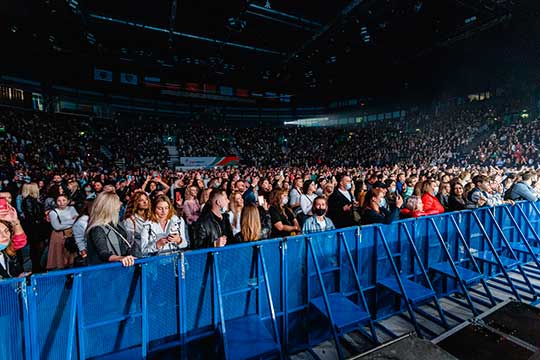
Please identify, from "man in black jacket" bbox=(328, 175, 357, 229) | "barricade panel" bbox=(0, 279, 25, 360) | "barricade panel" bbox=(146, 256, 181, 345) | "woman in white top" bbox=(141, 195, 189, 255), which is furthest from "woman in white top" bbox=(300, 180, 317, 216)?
"barricade panel" bbox=(0, 279, 25, 360)

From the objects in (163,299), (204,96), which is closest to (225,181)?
(163,299)

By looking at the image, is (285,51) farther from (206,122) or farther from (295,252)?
(295,252)

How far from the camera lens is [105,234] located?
2.57 m

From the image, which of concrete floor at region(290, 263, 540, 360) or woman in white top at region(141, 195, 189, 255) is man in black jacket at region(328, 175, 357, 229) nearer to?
concrete floor at region(290, 263, 540, 360)

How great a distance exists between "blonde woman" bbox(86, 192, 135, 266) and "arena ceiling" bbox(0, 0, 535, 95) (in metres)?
13.3

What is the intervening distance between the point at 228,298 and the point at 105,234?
1.51m

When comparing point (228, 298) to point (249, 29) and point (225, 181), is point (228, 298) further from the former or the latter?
point (249, 29)

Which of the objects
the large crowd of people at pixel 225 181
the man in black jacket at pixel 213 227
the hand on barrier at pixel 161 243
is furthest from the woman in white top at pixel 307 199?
the hand on barrier at pixel 161 243

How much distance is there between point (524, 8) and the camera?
36.3 ft

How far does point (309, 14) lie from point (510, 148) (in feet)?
49.9

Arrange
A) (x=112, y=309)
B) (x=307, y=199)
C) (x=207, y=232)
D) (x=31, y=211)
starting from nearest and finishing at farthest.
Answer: (x=112, y=309) → (x=207, y=232) → (x=307, y=199) → (x=31, y=211)

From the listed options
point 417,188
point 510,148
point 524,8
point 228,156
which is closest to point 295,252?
point 417,188

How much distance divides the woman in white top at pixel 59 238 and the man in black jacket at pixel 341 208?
4.75 meters

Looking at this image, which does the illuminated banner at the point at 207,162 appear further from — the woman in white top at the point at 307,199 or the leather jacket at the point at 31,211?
the woman in white top at the point at 307,199
